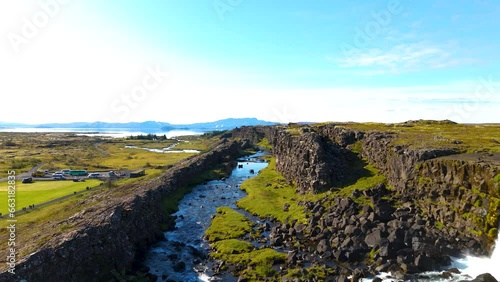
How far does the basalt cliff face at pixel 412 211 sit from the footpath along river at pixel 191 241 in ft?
53.8

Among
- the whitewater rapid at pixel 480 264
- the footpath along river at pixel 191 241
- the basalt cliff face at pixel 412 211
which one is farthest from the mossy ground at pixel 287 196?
the whitewater rapid at pixel 480 264

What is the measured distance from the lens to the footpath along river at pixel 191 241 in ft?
169

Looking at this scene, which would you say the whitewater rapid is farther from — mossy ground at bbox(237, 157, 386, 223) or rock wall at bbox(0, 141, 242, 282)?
rock wall at bbox(0, 141, 242, 282)

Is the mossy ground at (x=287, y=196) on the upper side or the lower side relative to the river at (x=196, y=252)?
upper

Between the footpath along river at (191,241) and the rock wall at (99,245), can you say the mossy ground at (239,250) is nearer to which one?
the footpath along river at (191,241)

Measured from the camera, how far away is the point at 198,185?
390ft

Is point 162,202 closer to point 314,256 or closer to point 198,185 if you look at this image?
point 198,185

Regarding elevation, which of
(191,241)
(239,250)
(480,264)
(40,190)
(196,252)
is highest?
(40,190)

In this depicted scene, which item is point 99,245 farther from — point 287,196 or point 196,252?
point 287,196

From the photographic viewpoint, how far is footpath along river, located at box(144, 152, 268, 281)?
51.4m

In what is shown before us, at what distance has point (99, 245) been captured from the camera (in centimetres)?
4719

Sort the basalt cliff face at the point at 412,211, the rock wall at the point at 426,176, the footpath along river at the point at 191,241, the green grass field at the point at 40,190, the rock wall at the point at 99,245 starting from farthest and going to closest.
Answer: the green grass field at the point at 40,190 → the footpath along river at the point at 191,241 → the rock wall at the point at 426,176 → the basalt cliff face at the point at 412,211 → the rock wall at the point at 99,245

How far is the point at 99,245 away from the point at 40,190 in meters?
56.3

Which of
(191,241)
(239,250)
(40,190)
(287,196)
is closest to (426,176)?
(239,250)
